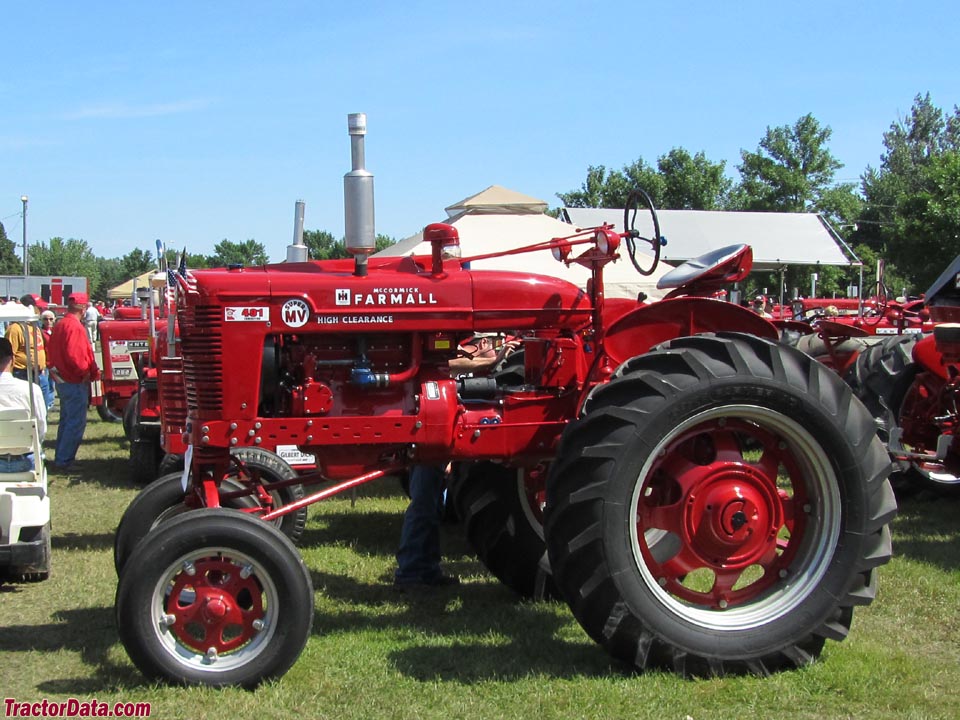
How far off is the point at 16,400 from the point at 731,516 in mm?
5259

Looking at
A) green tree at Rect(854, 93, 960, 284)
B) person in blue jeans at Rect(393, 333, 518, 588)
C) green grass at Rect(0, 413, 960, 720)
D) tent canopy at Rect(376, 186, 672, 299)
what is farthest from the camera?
green tree at Rect(854, 93, 960, 284)

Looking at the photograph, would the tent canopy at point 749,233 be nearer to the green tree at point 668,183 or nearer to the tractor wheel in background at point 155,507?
the green tree at point 668,183

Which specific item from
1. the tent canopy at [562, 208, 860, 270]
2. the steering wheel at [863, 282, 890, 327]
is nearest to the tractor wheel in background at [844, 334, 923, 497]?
the steering wheel at [863, 282, 890, 327]

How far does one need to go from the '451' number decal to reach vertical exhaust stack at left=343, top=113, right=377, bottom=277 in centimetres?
48

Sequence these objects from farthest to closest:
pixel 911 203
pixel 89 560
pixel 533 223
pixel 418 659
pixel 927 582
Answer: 1. pixel 911 203
2. pixel 533 223
3. pixel 89 560
4. pixel 927 582
5. pixel 418 659

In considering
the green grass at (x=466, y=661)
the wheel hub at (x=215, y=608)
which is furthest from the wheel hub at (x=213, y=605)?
the green grass at (x=466, y=661)

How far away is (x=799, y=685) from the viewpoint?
13.8ft

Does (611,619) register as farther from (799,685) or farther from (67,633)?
(67,633)

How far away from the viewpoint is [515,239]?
11.2 metres

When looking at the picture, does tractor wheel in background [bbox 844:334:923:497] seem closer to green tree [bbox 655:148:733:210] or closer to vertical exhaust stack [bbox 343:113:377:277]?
vertical exhaust stack [bbox 343:113:377:277]

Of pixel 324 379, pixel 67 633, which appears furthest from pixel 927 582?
pixel 67 633

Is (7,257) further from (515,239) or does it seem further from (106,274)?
(515,239)

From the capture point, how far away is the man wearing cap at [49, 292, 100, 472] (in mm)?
10922

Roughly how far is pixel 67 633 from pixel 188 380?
5.22ft
